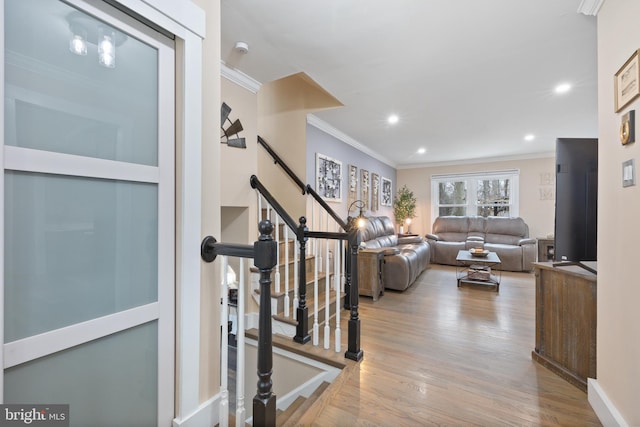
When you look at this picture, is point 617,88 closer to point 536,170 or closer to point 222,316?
point 222,316

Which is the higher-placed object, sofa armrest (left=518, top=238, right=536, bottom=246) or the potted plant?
the potted plant

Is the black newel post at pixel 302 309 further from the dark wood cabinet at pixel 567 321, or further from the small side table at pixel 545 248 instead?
the small side table at pixel 545 248

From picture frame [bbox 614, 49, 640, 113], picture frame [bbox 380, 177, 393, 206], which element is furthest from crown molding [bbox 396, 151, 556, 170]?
picture frame [bbox 614, 49, 640, 113]

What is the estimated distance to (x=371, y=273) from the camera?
12.0 feet

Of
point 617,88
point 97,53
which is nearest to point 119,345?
point 97,53

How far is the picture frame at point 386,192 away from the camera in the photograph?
6559 mm

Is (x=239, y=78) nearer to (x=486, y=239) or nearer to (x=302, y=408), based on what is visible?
(x=302, y=408)

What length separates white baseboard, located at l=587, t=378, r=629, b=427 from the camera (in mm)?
1351

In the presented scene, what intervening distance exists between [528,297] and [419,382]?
2.94 meters

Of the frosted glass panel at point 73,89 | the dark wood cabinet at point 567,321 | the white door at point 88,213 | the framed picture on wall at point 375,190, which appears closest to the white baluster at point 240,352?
the white door at point 88,213

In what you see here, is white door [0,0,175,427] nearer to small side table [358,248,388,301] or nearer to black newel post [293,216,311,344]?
black newel post [293,216,311,344]

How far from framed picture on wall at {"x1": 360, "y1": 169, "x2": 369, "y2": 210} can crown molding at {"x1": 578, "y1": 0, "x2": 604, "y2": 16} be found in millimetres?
3949

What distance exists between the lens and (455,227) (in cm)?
658

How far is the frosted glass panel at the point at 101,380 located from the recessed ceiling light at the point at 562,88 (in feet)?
13.3
